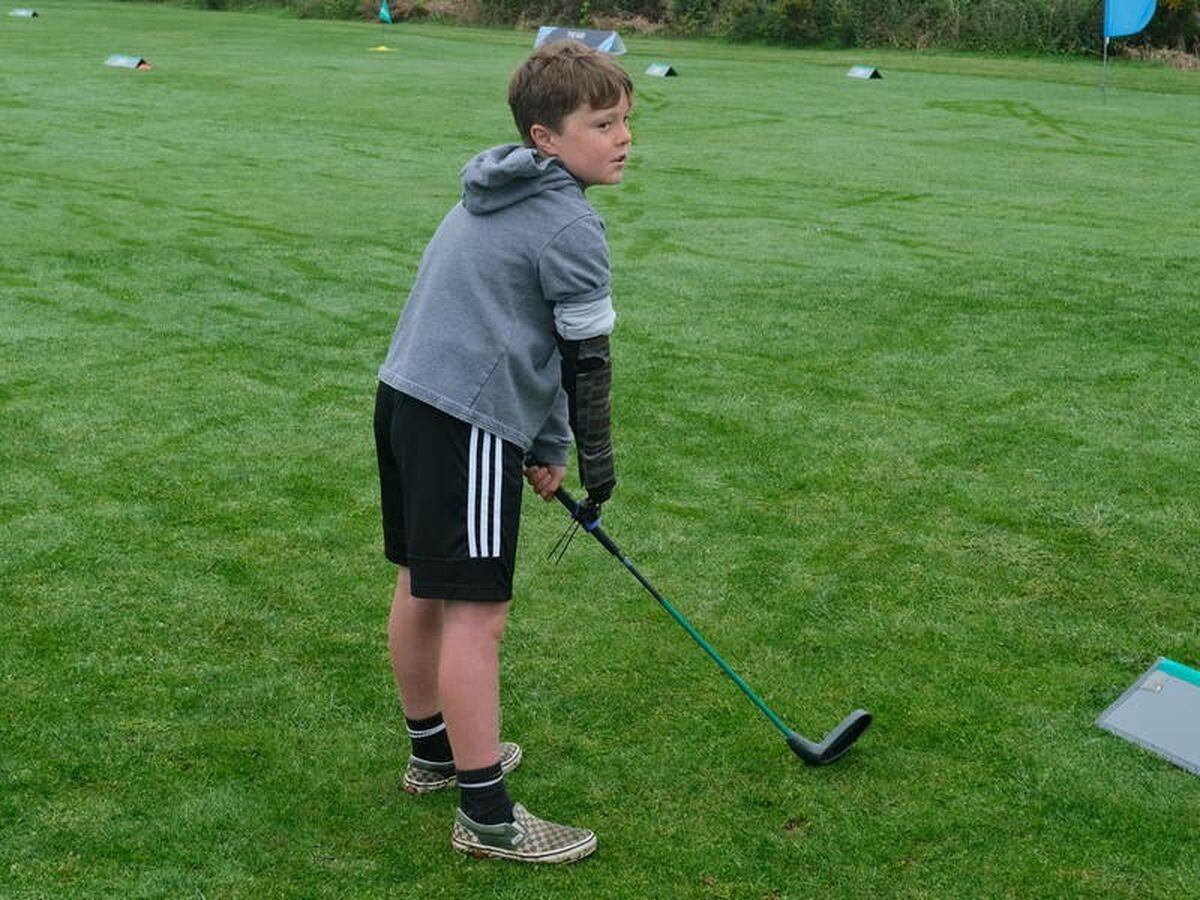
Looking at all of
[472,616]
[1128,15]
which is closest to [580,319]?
[472,616]

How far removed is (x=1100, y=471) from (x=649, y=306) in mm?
3057

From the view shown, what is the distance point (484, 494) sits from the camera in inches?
123

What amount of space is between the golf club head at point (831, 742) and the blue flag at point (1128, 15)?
17.2m

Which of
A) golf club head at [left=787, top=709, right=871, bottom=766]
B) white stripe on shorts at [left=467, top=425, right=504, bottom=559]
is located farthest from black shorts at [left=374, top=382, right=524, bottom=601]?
golf club head at [left=787, top=709, right=871, bottom=766]

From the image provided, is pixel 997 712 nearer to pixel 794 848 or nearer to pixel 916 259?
pixel 794 848

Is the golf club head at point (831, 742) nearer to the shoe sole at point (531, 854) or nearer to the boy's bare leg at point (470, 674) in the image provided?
the shoe sole at point (531, 854)

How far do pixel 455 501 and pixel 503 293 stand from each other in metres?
0.42

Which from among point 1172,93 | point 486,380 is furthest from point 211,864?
point 1172,93

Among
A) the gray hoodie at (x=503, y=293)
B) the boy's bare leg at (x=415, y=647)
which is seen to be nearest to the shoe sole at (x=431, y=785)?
the boy's bare leg at (x=415, y=647)

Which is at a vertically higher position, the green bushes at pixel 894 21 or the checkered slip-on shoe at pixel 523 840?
the green bushes at pixel 894 21

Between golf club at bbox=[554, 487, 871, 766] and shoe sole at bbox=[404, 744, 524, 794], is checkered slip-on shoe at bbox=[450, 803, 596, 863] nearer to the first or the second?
shoe sole at bbox=[404, 744, 524, 794]

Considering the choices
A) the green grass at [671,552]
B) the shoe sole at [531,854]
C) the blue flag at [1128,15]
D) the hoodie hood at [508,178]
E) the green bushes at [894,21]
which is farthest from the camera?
the green bushes at [894,21]

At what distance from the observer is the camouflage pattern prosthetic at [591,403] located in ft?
10.3

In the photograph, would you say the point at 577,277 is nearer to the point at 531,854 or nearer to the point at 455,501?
the point at 455,501
